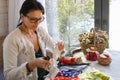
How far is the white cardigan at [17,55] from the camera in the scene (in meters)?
1.54

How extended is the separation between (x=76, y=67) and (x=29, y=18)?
1.53 feet

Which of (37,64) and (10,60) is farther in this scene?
(10,60)

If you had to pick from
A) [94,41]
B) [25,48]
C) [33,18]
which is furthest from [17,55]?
[94,41]

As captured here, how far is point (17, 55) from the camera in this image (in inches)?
63.7

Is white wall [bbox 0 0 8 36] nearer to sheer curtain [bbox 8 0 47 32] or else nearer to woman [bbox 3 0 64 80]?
sheer curtain [bbox 8 0 47 32]

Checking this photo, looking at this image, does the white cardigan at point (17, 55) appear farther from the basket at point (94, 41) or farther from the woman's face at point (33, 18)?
the basket at point (94, 41)

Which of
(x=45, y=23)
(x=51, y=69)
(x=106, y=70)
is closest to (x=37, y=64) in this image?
(x=51, y=69)

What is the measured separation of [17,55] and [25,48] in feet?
0.25

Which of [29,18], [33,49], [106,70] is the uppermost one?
[29,18]

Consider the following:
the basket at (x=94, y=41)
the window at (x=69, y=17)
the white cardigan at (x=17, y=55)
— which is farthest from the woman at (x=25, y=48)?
the window at (x=69, y=17)

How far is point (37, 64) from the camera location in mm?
1436

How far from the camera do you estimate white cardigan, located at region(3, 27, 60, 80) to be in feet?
5.05

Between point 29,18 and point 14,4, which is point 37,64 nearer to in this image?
point 29,18

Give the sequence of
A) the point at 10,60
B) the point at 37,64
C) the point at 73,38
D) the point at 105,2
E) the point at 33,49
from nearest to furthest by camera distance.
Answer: the point at 37,64, the point at 10,60, the point at 33,49, the point at 105,2, the point at 73,38
